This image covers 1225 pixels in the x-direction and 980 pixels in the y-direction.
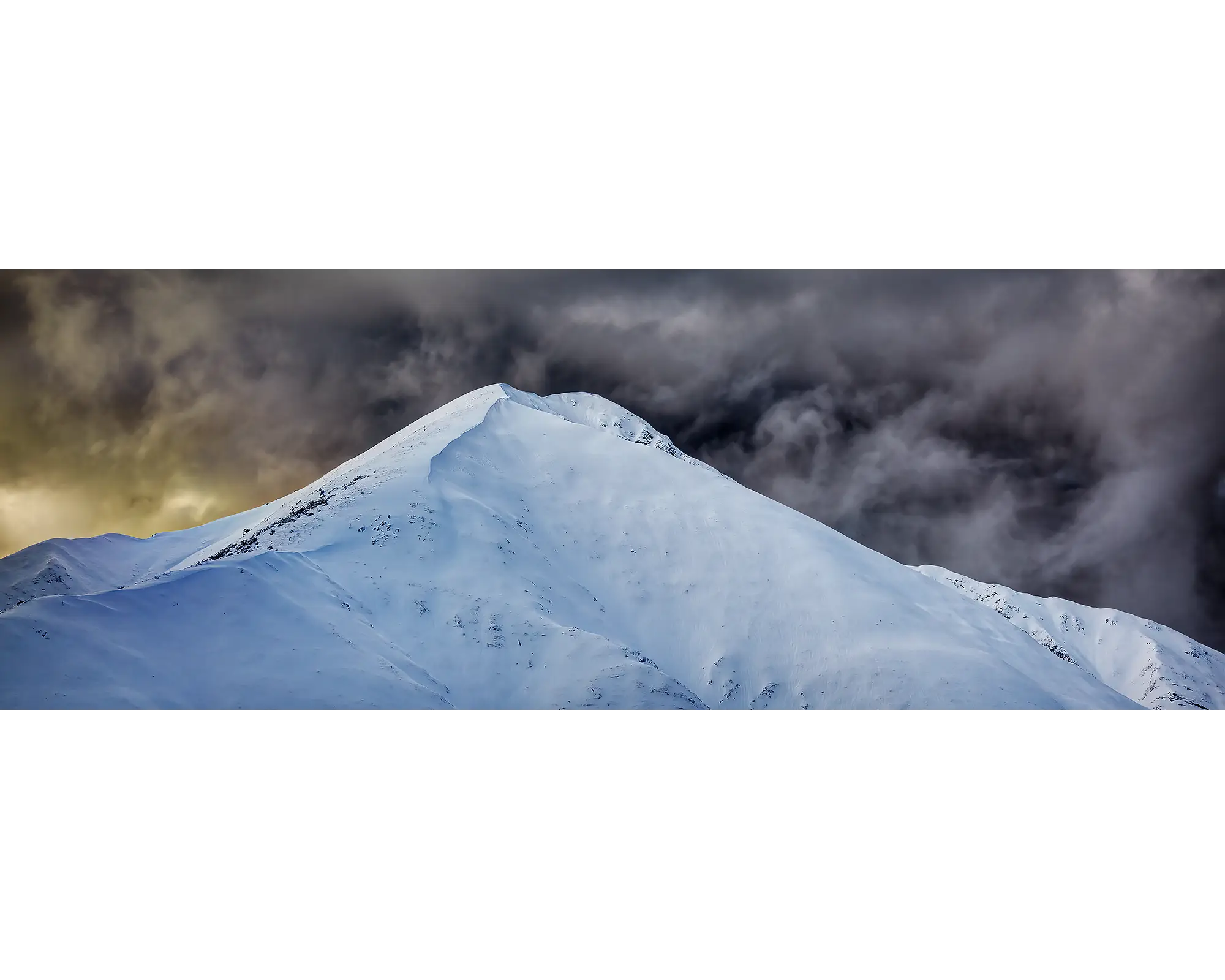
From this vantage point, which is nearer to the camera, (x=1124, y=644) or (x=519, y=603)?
(x=519, y=603)

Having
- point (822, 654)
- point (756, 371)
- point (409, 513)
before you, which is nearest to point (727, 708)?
point (822, 654)

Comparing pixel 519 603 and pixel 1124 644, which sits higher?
pixel 519 603

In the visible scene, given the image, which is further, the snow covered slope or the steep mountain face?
the snow covered slope

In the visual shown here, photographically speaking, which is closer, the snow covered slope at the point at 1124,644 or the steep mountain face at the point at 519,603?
the steep mountain face at the point at 519,603
